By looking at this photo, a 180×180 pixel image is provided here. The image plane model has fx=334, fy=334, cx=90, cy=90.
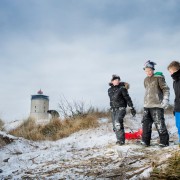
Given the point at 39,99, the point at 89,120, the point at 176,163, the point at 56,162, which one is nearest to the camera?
the point at 176,163

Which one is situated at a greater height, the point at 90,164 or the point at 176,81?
the point at 176,81

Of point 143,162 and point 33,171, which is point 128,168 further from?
point 33,171

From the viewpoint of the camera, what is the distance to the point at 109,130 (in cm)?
1050

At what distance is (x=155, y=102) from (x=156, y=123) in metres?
0.42

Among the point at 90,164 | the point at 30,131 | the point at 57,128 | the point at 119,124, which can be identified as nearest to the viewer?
the point at 90,164

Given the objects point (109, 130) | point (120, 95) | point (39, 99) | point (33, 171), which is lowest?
point (33, 171)

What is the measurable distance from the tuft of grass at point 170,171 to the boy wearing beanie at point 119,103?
3.09m

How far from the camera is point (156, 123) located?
669 cm

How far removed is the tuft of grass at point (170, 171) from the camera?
155 inches

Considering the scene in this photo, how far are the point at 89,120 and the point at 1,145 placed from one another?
11.6ft

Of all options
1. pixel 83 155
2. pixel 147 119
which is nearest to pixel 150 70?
pixel 147 119

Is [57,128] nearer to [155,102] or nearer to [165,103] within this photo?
[155,102]

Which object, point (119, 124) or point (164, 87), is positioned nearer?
point (164, 87)

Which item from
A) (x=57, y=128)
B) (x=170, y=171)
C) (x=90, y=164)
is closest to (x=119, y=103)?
(x=90, y=164)
